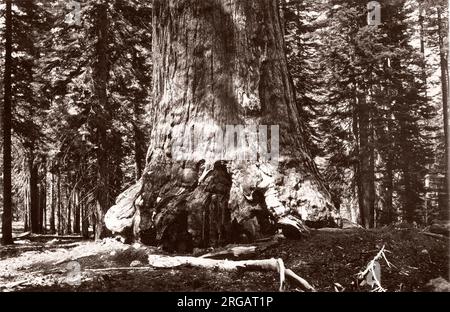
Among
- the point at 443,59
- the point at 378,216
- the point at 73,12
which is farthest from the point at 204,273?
the point at 443,59

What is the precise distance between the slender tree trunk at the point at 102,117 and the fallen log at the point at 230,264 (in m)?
7.74

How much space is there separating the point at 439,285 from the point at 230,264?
167 cm

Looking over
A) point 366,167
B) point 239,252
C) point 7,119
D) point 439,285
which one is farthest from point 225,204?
point 366,167

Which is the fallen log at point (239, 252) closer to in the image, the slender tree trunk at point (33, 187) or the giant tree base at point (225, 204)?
the giant tree base at point (225, 204)

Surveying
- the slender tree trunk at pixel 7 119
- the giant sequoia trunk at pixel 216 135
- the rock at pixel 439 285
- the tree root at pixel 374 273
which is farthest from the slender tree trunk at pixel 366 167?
the slender tree trunk at pixel 7 119

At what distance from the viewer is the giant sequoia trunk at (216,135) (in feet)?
13.7

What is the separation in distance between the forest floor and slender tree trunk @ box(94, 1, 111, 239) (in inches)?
275

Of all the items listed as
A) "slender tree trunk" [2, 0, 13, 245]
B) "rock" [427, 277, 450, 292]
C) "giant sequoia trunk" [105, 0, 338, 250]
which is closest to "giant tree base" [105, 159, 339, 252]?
"giant sequoia trunk" [105, 0, 338, 250]

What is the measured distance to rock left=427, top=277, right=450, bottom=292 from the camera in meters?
3.04

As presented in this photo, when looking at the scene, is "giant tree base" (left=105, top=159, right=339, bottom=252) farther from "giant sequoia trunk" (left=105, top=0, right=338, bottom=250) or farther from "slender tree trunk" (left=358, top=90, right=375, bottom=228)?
"slender tree trunk" (left=358, top=90, right=375, bottom=228)

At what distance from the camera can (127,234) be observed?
4691mm

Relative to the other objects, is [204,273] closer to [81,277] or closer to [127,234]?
[81,277]

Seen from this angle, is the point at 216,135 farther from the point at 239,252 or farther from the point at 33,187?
the point at 33,187
